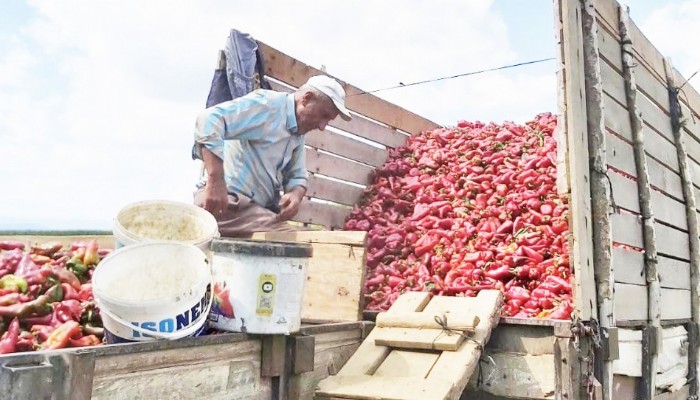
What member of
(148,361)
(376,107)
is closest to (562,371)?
(148,361)

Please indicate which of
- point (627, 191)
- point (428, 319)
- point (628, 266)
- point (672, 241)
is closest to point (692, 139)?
point (672, 241)

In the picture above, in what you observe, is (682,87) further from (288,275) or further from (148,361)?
(148,361)

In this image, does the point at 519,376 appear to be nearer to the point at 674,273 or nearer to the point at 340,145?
the point at 674,273

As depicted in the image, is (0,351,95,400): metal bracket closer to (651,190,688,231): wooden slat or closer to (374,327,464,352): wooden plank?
(374,327,464,352): wooden plank

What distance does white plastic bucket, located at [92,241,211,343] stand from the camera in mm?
2336

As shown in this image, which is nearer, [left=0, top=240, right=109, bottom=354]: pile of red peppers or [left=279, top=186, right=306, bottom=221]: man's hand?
[left=0, top=240, right=109, bottom=354]: pile of red peppers

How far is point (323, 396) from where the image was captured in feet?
10.3

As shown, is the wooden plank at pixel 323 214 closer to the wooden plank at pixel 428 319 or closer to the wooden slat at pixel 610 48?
the wooden plank at pixel 428 319

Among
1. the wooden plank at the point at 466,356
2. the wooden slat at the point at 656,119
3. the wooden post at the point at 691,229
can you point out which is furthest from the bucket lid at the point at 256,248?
the wooden post at the point at 691,229

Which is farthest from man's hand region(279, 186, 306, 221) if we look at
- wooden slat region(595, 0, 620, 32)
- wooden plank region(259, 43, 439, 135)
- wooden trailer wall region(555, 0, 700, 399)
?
wooden slat region(595, 0, 620, 32)

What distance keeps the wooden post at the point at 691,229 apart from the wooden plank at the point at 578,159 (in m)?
2.49

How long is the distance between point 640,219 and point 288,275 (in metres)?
3.38

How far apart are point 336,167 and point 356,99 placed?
86 centimetres

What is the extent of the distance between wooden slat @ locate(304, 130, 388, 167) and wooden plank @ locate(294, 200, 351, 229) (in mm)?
578
